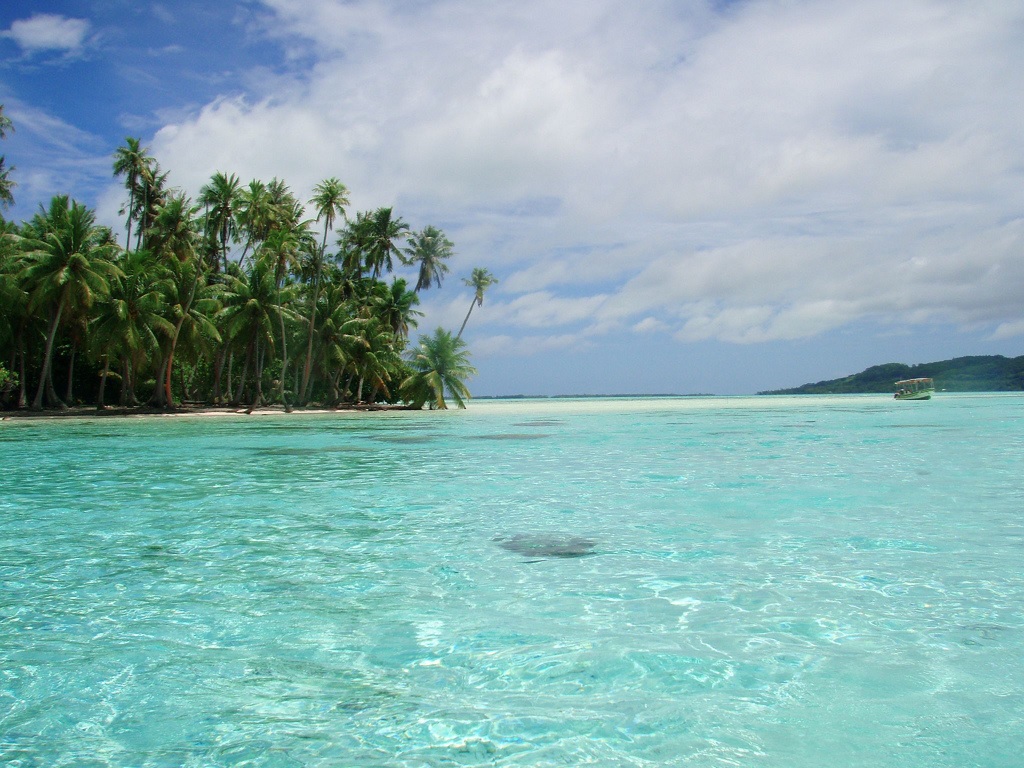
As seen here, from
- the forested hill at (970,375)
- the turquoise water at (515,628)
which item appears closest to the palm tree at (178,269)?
the turquoise water at (515,628)

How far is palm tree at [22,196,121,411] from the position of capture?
3198cm

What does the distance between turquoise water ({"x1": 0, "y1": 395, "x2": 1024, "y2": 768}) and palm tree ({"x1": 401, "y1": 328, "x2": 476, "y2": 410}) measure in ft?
110

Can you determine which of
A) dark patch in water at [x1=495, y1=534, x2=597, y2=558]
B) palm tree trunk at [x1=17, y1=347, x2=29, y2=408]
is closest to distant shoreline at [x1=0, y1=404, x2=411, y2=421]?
palm tree trunk at [x1=17, y1=347, x2=29, y2=408]

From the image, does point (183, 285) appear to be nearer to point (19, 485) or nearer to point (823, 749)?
point (19, 485)

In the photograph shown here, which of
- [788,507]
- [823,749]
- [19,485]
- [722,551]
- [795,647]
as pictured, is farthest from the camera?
[19,485]

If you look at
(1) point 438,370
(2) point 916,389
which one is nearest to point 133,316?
(1) point 438,370

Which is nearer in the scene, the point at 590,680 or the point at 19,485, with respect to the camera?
the point at 590,680

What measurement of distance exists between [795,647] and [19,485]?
11.9 metres

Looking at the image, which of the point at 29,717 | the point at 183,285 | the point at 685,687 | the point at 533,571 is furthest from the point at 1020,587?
the point at 183,285

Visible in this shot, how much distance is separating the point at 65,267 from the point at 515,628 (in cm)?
3497

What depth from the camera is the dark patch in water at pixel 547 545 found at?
6.34 metres

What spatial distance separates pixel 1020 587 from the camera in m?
5.04

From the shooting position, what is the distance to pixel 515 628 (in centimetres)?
436

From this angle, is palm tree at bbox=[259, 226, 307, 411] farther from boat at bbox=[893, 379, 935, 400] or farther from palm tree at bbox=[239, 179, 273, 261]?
boat at bbox=[893, 379, 935, 400]
